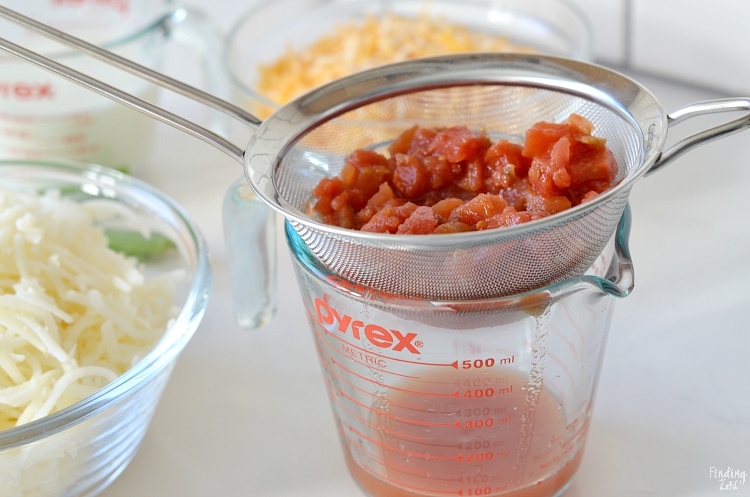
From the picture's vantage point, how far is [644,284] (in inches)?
53.2

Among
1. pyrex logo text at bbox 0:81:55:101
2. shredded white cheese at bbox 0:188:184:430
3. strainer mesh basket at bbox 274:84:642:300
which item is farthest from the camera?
pyrex logo text at bbox 0:81:55:101

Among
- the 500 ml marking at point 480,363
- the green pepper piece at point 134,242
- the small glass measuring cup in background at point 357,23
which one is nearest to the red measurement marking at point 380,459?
the 500 ml marking at point 480,363

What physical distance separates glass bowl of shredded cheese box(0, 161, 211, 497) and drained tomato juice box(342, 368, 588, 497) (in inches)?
11.2

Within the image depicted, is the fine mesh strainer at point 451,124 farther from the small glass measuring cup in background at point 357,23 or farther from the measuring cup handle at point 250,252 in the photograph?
the small glass measuring cup in background at point 357,23

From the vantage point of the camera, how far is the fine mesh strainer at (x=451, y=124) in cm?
82

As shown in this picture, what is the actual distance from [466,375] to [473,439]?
8cm

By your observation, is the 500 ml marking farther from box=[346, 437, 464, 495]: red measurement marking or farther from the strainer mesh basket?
box=[346, 437, 464, 495]: red measurement marking

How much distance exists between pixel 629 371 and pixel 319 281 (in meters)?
0.54

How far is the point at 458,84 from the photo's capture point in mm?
1078

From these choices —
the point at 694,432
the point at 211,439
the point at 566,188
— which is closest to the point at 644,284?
the point at 694,432

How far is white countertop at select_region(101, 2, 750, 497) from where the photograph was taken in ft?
3.48

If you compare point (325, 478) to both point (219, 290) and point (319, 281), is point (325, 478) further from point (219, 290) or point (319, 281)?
point (219, 290)

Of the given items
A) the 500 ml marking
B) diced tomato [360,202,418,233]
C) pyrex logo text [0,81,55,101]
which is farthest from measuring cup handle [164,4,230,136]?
the 500 ml marking

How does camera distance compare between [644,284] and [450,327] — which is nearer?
[450,327]
